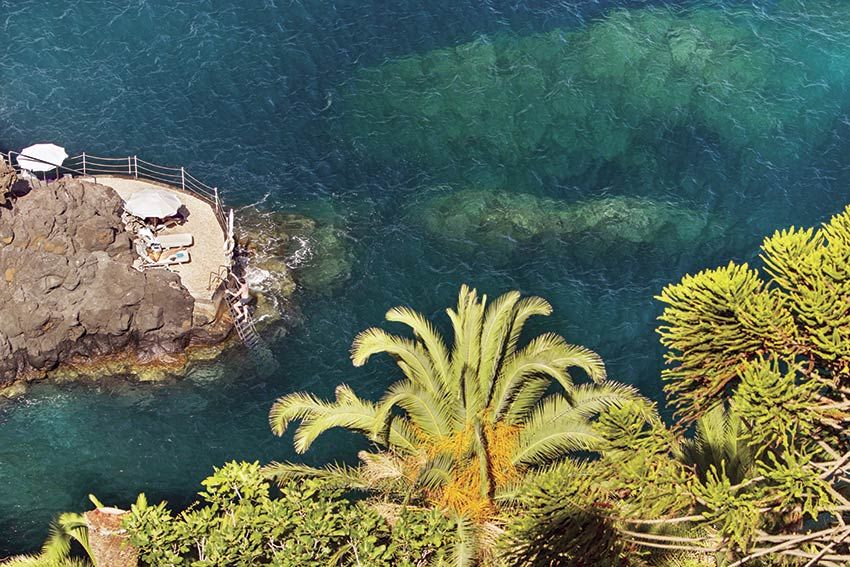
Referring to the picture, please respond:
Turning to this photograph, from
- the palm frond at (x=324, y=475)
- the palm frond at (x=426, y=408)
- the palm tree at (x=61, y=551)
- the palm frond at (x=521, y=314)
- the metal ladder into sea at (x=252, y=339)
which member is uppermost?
the metal ladder into sea at (x=252, y=339)

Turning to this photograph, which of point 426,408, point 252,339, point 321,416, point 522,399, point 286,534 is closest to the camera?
point 286,534

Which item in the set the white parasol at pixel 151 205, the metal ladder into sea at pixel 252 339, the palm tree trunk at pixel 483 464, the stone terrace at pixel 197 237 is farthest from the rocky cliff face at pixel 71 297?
the palm tree trunk at pixel 483 464

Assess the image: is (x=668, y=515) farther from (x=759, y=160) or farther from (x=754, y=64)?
(x=754, y=64)

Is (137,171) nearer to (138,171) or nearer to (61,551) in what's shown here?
(138,171)

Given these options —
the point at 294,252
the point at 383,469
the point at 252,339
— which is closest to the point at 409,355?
the point at 383,469

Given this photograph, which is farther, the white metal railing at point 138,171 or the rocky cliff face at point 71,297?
the white metal railing at point 138,171

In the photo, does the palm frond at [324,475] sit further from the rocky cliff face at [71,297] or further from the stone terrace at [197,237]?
the stone terrace at [197,237]

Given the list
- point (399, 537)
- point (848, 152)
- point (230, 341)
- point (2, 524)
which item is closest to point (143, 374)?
point (230, 341)
